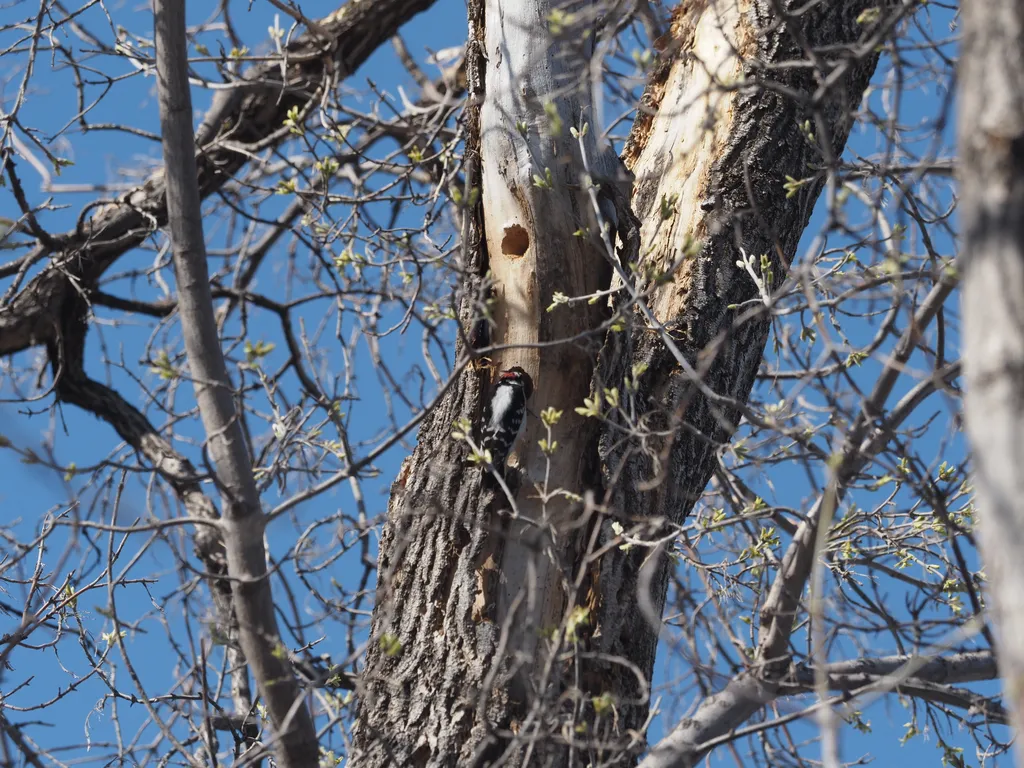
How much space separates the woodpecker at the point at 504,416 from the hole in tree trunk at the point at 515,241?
32 cm

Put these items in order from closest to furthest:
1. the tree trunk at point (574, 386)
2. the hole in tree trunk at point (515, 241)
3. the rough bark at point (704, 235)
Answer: the tree trunk at point (574, 386) → the rough bark at point (704, 235) → the hole in tree trunk at point (515, 241)

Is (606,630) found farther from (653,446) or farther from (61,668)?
(61,668)

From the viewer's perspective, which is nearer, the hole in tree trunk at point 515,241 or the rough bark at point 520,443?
the rough bark at point 520,443

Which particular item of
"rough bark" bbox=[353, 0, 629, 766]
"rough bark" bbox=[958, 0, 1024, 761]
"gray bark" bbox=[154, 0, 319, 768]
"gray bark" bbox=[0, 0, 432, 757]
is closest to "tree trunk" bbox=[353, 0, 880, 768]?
"rough bark" bbox=[353, 0, 629, 766]

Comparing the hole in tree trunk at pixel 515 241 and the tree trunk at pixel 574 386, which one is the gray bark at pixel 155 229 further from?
the hole in tree trunk at pixel 515 241

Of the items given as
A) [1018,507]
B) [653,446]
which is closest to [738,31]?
[653,446]

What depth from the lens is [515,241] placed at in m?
2.71

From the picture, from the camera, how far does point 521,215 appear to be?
2684 mm

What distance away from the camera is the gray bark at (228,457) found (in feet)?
6.48

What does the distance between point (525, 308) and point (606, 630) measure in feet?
2.77

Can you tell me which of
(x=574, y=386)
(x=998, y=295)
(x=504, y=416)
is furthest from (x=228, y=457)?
(x=998, y=295)

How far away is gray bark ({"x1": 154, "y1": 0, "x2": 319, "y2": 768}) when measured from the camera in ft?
6.48

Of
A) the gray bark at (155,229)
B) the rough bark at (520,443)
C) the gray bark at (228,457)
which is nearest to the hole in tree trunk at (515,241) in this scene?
the rough bark at (520,443)

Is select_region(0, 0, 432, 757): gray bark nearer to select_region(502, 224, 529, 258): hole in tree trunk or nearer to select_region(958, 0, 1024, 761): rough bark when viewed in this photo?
select_region(502, 224, 529, 258): hole in tree trunk
